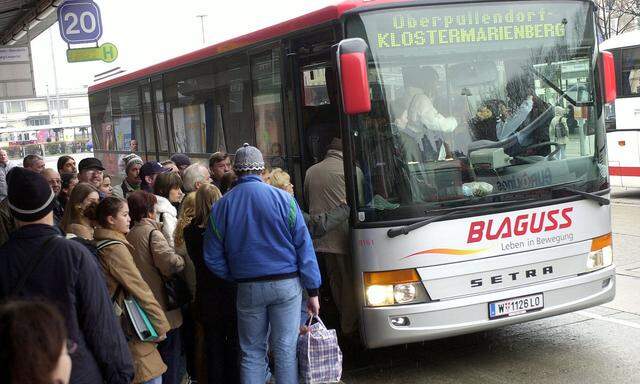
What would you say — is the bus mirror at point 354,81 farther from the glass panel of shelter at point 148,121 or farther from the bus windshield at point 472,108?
the glass panel of shelter at point 148,121

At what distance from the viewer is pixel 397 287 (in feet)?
19.7

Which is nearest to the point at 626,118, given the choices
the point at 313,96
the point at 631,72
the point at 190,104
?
the point at 631,72

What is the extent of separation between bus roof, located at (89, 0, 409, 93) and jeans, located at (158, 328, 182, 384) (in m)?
2.62

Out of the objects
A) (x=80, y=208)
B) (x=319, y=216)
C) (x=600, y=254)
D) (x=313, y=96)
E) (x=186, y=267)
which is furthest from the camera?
(x=313, y=96)

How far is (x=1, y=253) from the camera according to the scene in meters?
3.43

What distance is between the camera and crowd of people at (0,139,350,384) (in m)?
3.47

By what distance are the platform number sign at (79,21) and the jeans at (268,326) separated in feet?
35.6

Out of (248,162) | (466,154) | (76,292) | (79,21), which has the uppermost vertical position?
(79,21)

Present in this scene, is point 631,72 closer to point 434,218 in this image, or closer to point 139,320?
point 434,218

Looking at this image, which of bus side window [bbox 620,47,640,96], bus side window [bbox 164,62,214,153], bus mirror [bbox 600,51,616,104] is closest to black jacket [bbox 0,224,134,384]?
bus mirror [bbox 600,51,616,104]

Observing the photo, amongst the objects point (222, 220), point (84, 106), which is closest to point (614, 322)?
point (222, 220)

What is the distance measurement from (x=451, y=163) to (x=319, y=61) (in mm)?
1417

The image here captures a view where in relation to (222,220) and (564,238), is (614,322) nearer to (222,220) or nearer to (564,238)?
(564,238)

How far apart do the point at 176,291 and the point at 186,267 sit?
0.71 feet
